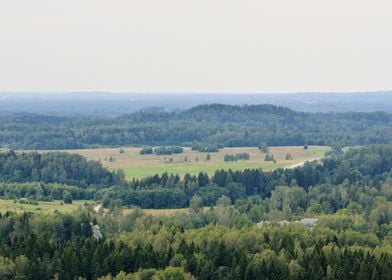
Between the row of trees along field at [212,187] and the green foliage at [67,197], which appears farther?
the green foliage at [67,197]

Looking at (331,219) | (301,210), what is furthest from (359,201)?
(331,219)

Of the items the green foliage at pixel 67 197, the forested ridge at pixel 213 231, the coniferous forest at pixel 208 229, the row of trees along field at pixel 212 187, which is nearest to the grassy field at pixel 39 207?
the green foliage at pixel 67 197

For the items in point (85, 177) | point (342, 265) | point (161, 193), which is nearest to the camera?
point (342, 265)

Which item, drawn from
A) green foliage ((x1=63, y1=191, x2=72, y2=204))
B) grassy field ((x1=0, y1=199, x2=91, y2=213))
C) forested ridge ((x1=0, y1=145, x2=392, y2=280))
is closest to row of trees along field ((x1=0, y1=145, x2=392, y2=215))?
forested ridge ((x1=0, y1=145, x2=392, y2=280))

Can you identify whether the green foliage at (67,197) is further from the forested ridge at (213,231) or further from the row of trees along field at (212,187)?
the forested ridge at (213,231)

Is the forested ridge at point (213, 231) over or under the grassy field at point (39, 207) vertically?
over

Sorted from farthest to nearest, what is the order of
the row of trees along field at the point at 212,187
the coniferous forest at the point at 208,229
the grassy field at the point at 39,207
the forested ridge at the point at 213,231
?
1. the row of trees along field at the point at 212,187
2. the grassy field at the point at 39,207
3. the coniferous forest at the point at 208,229
4. the forested ridge at the point at 213,231

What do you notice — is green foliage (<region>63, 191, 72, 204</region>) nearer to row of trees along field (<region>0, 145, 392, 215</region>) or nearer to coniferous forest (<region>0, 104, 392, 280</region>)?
coniferous forest (<region>0, 104, 392, 280</region>)

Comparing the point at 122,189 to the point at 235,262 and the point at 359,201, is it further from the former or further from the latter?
the point at 235,262

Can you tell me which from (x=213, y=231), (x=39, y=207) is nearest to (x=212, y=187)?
(x=39, y=207)
